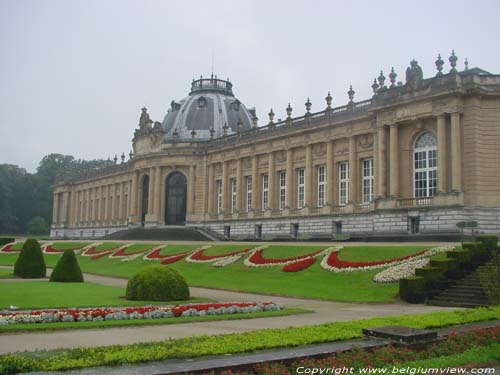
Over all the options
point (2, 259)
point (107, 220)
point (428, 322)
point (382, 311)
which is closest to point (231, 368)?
point (428, 322)

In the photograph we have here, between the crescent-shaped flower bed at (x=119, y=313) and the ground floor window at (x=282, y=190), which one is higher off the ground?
the ground floor window at (x=282, y=190)

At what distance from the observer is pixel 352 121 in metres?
49.8

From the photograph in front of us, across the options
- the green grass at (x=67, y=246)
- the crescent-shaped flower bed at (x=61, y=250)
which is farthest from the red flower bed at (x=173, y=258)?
the green grass at (x=67, y=246)

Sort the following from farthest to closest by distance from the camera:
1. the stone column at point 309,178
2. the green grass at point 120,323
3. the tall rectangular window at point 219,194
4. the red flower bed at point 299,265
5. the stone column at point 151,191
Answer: the stone column at point 151,191 < the tall rectangular window at point 219,194 < the stone column at point 309,178 < the red flower bed at point 299,265 < the green grass at point 120,323

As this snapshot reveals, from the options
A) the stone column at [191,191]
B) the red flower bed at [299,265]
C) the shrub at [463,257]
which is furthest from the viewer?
the stone column at [191,191]

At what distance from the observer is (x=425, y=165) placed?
4312 centimetres

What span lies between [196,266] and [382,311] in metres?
20.6

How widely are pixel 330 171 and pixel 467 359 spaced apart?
140 feet

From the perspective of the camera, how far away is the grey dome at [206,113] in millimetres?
77188

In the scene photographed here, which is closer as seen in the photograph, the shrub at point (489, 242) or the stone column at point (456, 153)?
the shrub at point (489, 242)

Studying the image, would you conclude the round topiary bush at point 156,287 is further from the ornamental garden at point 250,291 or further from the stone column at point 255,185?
the stone column at point 255,185

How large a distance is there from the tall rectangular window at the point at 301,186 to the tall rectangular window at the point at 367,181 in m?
8.27

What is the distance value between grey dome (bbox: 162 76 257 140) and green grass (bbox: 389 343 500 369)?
6300 cm

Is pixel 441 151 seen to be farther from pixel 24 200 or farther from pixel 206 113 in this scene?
pixel 24 200
